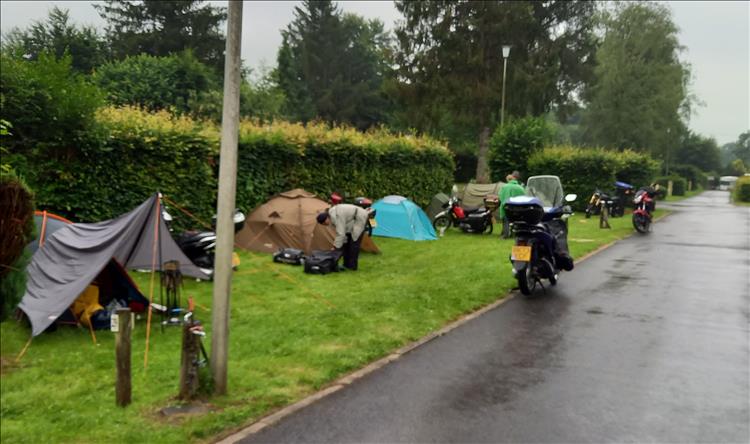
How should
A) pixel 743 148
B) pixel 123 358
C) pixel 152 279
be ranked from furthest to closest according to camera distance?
pixel 743 148 < pixel 152 279 < pixel 123 358

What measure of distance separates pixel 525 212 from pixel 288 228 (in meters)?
5.93

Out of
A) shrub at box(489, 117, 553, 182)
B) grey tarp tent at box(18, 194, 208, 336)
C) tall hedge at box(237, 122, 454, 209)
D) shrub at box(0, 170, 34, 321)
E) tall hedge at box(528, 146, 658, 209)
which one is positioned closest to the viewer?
shrub at box(0, 170, 34, 321)

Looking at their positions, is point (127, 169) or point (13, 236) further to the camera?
point (127, 169)

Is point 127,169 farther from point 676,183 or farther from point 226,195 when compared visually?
point 676,183

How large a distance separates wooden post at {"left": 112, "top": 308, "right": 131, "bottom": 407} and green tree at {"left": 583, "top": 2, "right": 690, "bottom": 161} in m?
41.3

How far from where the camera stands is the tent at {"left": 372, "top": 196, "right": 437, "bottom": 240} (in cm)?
1658

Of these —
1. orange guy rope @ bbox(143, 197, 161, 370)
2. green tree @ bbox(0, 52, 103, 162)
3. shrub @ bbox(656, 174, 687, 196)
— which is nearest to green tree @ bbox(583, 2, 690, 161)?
shrub @ bbox(656, 174, 687, 196)

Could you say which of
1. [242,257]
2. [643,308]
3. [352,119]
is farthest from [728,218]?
[352,119]

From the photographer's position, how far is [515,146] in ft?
89.9

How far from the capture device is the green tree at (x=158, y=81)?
29.2m

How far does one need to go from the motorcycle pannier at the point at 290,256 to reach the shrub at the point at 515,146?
17169 millimetres

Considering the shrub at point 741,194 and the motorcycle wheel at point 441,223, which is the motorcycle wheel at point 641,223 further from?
the shrub at point 741,194

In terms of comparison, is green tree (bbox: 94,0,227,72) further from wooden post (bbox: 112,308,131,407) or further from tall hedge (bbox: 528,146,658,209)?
wooden post (bbox: 112,308,131,407)

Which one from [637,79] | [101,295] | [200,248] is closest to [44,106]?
[200,248]
